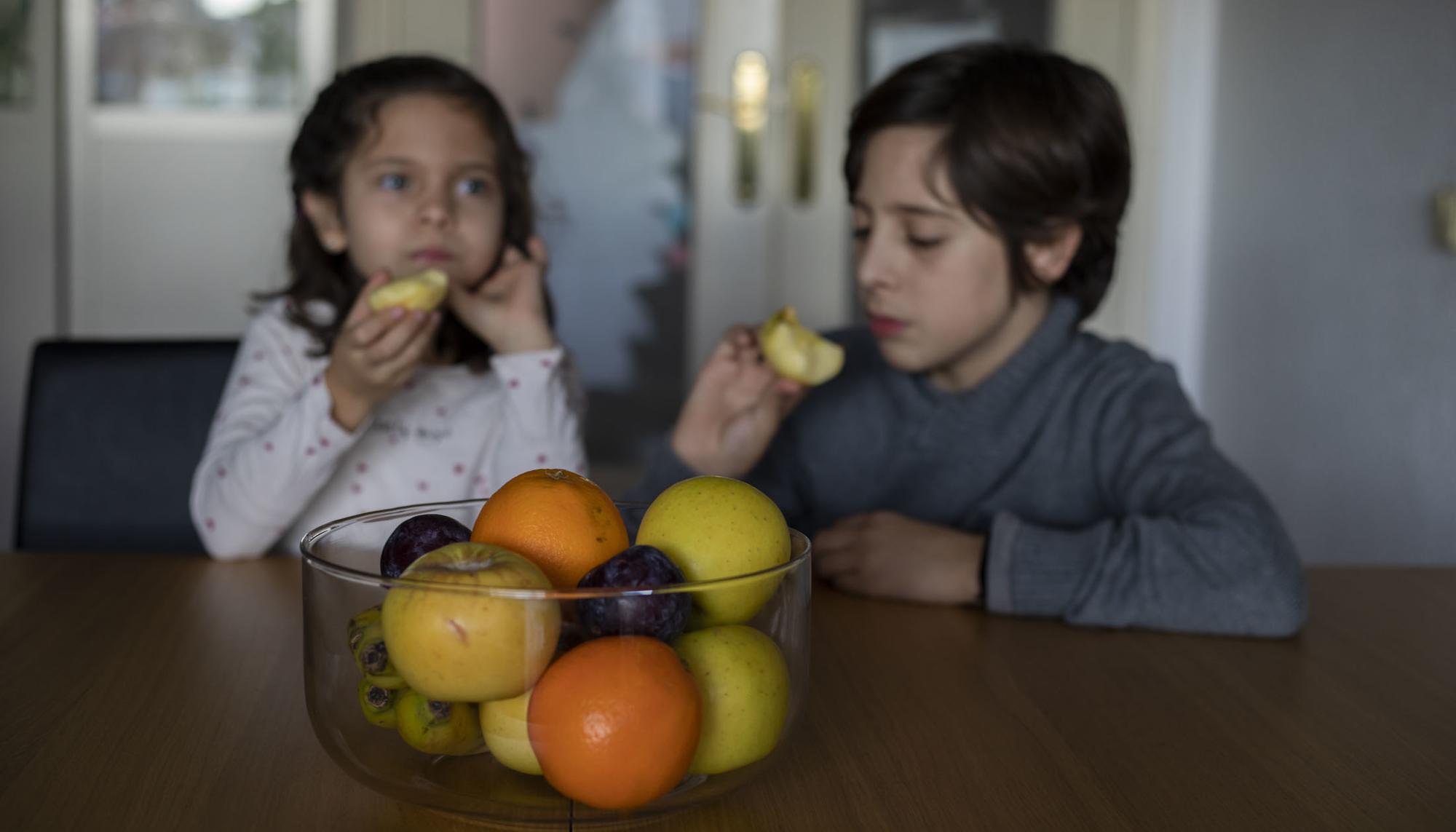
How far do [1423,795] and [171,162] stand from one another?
279 cm

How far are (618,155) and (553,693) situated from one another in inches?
97.6

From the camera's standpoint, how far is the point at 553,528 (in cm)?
57

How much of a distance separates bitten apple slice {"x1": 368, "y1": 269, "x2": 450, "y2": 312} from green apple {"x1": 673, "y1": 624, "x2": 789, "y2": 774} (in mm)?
768

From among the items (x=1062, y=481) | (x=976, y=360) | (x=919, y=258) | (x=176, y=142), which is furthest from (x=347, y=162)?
(x=176, y=142)

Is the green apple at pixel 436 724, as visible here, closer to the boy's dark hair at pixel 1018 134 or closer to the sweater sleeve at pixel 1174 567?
the sweater sleeve at pixel 1174 567

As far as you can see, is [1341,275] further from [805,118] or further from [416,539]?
[416,539]

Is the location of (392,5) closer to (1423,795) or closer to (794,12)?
(794,12)

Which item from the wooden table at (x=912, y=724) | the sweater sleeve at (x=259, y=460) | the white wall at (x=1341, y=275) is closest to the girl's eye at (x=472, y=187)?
the sweater sleeve at (x=259, y=460)

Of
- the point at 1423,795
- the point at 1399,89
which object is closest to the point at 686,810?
the point at 1423,795

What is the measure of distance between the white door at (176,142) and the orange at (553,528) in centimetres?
237

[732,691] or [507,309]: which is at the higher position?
[507,309]

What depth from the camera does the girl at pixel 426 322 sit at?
1300 millimetres

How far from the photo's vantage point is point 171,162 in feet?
9.05

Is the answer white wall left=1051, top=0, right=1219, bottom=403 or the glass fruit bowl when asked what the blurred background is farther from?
the glass fruit bowl
